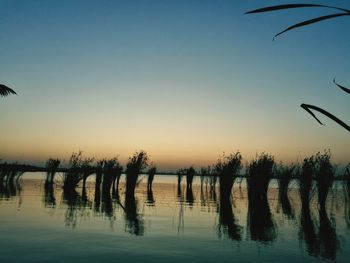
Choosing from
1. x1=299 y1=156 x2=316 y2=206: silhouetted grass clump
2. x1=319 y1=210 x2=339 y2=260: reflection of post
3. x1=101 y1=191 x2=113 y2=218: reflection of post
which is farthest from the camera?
x1=299 y1=156 x2=316 y2=206: silhouetted grass clump

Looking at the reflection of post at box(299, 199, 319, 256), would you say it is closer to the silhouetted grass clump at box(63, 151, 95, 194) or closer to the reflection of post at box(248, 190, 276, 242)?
the reflection of post at box(248, 190, 276, 242)

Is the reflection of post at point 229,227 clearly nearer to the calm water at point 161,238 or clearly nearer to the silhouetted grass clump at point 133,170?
the calm water at point 161,238

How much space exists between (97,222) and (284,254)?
4.76 meters

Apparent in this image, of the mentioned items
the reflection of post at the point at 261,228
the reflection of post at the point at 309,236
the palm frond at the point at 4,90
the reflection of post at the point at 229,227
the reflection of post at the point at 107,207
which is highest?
the palm frond at the point at 4,90

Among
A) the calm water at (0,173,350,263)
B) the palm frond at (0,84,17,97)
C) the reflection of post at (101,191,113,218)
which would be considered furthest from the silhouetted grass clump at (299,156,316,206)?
the palm frond at (0,84,17,97)

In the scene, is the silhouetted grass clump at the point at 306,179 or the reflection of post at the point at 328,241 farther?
the silhouetted grass clump at the point at 306,179

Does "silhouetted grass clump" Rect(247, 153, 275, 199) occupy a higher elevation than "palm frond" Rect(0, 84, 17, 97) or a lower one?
lower

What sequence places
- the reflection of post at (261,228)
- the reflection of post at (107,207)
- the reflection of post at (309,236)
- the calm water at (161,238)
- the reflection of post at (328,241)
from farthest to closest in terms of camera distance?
the reflection of post at (107,207) → the reflection of post at (261,228) → the reflection of post at (309,236) → the reflection of post at (328,241) → the calm water at (161,238)

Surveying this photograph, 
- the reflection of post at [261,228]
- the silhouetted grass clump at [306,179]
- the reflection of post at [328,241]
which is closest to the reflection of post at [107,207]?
the reflection of post at [261,228]

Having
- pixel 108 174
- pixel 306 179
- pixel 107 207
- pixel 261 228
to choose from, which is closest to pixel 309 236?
pixel 261 228

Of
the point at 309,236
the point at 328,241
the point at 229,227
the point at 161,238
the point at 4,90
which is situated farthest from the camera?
the point at 4,90

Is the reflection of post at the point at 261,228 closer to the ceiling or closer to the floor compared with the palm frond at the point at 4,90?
closer to the floor

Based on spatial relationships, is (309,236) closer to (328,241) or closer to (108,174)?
(328,241)

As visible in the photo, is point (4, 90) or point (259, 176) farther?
point (259, 176)
